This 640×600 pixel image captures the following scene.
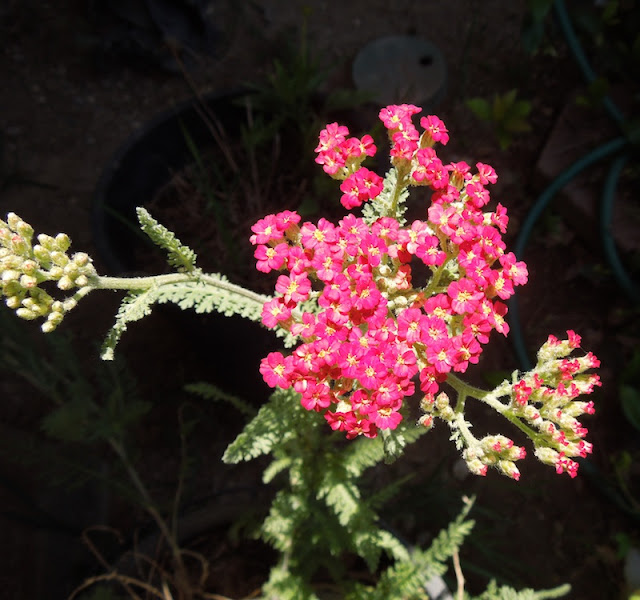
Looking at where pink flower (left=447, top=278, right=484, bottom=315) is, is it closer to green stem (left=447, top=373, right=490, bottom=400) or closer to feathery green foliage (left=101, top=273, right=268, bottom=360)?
green stem (left=447, top=373, right=490, bottom=400)

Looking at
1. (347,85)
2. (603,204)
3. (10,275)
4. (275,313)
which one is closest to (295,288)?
(275,313)

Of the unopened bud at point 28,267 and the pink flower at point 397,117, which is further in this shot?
the pink flower at point 397,117

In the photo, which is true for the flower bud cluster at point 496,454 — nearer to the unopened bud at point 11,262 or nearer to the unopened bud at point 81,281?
the unopened bud at point 81,281

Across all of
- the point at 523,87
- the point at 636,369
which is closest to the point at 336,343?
the point at 636,369

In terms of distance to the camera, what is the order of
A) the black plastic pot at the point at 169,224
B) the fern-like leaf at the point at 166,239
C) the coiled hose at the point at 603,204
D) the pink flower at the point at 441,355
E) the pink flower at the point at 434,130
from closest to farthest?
1. the pink flower at the point at 441,355
2. the fern-like leaf at the point at 166,239
3. the pink flower at the point at 434,130
4. the black plastic pot at the point at 169,224
5. the coiled hose at the point at 603,204

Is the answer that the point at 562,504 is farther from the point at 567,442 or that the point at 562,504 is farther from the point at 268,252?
the point at 268,252

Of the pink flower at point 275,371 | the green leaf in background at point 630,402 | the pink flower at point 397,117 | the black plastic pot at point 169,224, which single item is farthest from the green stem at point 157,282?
the green leaf in background at point 630,402

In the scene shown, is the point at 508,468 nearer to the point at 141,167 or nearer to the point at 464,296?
the point at 464,296
